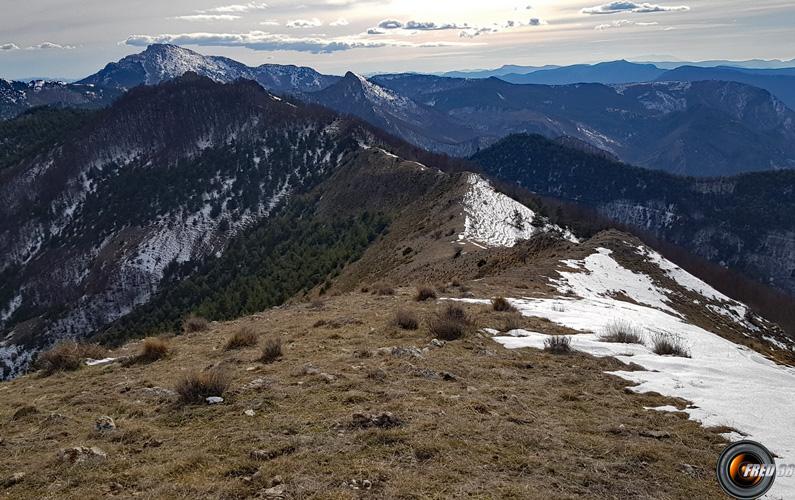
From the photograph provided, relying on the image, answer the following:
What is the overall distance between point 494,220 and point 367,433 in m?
47.8

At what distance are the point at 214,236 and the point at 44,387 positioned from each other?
10617 cm

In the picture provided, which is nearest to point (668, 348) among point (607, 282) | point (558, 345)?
point (558, 345)

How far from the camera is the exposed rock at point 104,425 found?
9086 mm

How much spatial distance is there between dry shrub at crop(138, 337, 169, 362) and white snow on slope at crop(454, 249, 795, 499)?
9.90 meters

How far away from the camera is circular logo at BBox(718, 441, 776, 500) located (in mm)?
5391

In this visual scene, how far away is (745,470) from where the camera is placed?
5.48 meters

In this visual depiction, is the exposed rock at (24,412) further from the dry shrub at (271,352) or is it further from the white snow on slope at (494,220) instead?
the white snow on slope at (494,220)

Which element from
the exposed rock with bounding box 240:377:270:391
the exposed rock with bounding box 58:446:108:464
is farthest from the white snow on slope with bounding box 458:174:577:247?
the exposed rock with bounding box 58:446:108:464

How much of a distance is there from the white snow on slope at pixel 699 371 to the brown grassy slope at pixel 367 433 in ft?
2.43

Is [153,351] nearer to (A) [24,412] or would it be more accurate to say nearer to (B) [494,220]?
(A) [24,412]

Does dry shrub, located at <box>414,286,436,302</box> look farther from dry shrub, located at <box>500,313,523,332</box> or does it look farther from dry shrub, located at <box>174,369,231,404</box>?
dry shrub, located at <box>174,369,231,404</box>

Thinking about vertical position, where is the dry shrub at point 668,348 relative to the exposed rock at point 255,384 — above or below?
below

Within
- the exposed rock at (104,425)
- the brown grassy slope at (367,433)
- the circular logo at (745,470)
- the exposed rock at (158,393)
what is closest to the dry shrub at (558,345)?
the brown grassy slope at (367,433)

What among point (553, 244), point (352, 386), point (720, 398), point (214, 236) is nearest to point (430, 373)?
point (352, 386)
